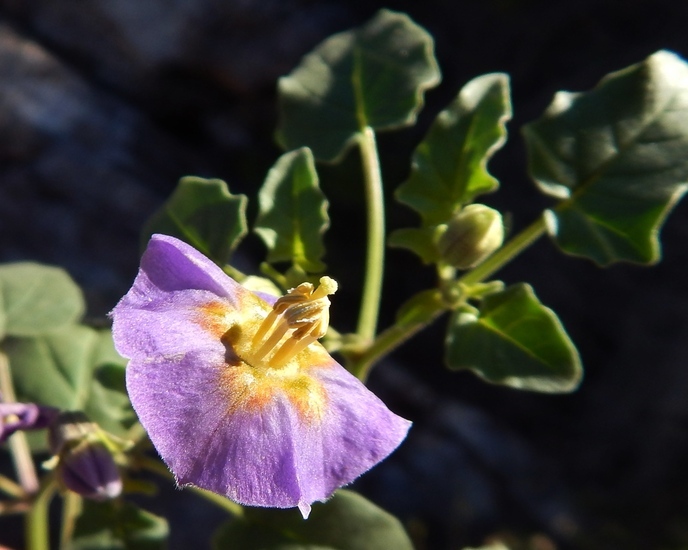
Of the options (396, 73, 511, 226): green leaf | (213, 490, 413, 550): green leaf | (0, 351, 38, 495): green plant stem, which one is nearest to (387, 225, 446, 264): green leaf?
(396, 73, 511, 226): green leaf

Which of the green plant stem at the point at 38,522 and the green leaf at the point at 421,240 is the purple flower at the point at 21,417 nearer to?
the green plant stem at the point at 38,522

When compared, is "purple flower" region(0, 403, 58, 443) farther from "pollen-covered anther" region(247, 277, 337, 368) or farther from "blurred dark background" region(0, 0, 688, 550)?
"blurred dark background" region(0, 0, 688, 550)

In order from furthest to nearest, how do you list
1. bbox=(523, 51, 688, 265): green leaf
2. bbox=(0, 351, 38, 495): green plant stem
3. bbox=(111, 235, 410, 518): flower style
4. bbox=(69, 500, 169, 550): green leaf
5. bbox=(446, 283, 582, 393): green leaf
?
bbox=(0, 351, 38, 495): green plant stem → bbox=(69, 500, 169, 550): green leaf → bbox=(523, 51, 688, 265): green leaf → bbox=(446, 283, 582, 393): green leaf → bbox=(111, 235, 410, 518): flower style

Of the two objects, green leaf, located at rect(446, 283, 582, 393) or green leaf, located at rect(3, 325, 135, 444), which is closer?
green leaf, located at rect(446, 283, 582, 393)

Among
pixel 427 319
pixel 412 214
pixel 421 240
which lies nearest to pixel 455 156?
pixel 421 240

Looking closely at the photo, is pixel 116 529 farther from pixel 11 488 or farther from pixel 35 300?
pixel 35 300

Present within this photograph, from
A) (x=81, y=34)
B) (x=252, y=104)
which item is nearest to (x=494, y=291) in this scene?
(x=252, y=104)

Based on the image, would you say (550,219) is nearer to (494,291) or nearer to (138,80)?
(494,291)
